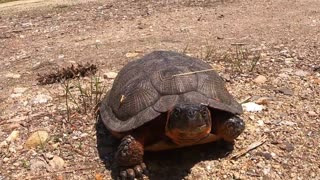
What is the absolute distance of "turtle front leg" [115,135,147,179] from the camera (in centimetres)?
345

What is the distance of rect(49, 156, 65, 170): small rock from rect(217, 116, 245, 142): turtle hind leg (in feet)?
4.36

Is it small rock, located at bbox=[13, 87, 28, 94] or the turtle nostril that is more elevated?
the turtle nostril

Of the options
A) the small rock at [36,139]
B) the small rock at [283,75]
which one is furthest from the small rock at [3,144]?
the small rock at [283,75]

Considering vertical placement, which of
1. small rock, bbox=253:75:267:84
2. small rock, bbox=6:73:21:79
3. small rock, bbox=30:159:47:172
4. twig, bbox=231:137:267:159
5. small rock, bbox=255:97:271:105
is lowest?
small rock, bbox=6:73:21:79

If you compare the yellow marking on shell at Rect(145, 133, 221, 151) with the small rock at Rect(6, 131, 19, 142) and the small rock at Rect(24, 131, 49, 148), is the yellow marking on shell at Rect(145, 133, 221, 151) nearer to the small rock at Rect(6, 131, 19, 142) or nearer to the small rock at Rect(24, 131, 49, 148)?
the small rock at Rect(24, 131, 49, 148)

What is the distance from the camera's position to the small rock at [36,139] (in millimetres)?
4043

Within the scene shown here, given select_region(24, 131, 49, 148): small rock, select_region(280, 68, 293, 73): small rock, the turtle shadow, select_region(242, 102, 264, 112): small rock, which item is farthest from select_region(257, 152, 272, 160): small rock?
select_region(24, 131, 49, 148): small rock

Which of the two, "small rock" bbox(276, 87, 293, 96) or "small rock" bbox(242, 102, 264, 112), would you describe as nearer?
"small rock" bbox(242, 102, 264, 112)

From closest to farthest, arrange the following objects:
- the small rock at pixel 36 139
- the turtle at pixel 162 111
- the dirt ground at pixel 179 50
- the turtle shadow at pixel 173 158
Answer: the turtle at pixel 162 111, the turtle shadow at pixel 173 158, the dirt ground at pixel 179 50, the small rock at pixel 36 139

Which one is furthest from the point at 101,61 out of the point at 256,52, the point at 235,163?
the point at 235,163

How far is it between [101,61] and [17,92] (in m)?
1.26

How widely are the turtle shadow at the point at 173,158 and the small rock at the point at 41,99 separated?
1197mm

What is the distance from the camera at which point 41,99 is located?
4941mm

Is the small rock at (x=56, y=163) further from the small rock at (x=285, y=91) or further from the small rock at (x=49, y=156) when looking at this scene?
the small rock at (x=285, y=91)
